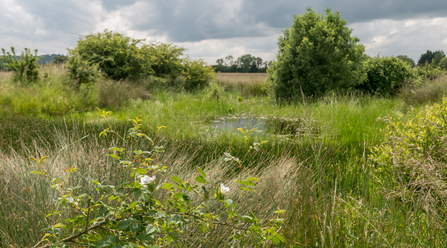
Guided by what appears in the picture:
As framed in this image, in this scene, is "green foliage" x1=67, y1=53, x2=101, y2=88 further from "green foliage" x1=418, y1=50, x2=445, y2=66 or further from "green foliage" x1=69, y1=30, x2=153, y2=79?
"green foliage" x1=418, y1=50, x2=445, y2=66

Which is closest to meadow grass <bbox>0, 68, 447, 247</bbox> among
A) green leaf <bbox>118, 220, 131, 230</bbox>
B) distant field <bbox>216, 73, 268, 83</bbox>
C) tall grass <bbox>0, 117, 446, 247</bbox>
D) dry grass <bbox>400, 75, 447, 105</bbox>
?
tall grass <bbox>0, 117, 446, 247</bbox>

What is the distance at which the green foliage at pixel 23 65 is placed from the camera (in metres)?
10.0

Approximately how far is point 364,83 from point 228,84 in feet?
31.6

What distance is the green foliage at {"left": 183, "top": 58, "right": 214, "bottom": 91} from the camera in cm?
1666

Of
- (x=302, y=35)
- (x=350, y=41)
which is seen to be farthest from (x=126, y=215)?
(x=350, y=41)

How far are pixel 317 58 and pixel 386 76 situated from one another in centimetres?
389

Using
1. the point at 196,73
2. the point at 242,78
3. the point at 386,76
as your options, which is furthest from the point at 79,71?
the point at 242,78

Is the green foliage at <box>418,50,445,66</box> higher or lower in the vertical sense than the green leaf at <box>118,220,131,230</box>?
higher

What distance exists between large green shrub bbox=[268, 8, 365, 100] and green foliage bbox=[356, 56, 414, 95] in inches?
66.5

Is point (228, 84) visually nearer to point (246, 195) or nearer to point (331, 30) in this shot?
point (331, 30)

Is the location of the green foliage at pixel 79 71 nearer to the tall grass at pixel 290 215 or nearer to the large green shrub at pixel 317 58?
the large green shrub at pixel 317 58

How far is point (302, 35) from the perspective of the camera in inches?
388

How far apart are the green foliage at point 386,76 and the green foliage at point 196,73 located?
876cm

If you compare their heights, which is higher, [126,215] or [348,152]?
[126,215]
